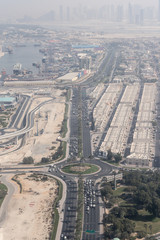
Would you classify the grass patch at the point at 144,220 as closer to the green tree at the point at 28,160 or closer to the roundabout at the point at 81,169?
the roundabout at the point at 81,169

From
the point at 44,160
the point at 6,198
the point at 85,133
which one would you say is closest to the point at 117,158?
the point at 44,160

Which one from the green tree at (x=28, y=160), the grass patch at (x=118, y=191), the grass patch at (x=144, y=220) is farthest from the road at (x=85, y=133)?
the grass patch at (x=144, y=220)

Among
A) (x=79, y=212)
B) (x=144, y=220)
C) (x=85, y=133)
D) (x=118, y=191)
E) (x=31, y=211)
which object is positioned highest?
(x=85, y=133)

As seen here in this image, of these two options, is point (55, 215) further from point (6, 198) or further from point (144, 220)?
point (144, 220)

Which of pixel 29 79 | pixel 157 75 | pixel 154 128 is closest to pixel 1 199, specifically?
pixel 154 128

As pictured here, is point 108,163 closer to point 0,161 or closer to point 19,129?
point 0,161

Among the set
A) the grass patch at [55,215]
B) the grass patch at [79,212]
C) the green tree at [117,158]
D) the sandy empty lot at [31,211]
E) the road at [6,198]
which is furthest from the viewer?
the green tree at [117,158]
